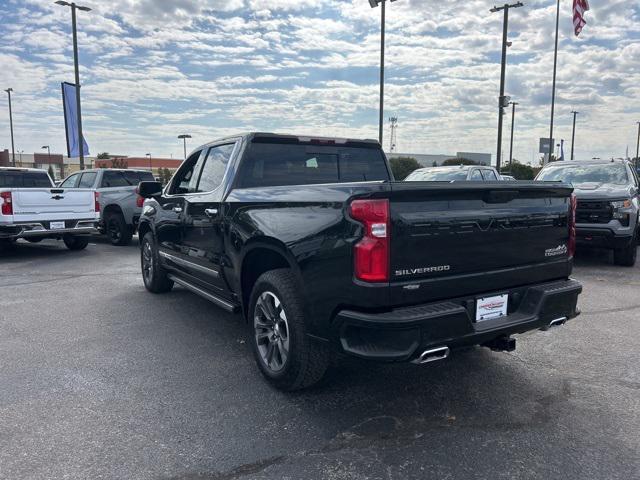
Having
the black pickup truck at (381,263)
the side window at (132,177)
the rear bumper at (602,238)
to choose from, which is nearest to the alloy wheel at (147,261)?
the black pickup truck at (381,263)

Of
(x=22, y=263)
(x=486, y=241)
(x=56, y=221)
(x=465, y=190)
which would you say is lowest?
(x=22, y=263)

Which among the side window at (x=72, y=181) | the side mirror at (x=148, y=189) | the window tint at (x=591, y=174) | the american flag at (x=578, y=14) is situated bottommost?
the side window at (x=72, y=181)

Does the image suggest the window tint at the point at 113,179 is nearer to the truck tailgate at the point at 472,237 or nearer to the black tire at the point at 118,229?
the black tire at the point at 118,229


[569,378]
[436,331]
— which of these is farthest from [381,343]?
[569,378]

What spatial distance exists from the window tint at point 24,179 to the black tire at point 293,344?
32.7 ft

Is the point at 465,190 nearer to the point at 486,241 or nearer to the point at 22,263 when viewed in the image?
the point at 486,241

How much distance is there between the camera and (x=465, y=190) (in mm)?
3066

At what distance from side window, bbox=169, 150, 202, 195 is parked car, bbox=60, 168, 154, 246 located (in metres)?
6.54

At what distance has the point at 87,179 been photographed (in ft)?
41.0

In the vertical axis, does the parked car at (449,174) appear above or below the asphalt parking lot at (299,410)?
above

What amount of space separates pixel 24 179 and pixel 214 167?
880cm

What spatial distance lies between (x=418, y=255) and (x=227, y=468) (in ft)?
5.07

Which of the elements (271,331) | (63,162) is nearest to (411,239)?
(271,331)

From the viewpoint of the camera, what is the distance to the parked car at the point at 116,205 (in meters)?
11.9
